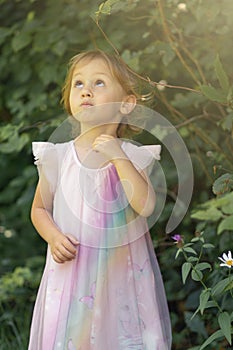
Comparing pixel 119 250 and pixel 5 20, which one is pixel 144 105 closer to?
pixel 119 250

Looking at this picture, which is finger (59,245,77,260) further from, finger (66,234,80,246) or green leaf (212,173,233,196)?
green leaf (212,173,233,196)

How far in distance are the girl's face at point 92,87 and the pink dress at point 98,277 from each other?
0.48ft

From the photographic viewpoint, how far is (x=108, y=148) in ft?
7.20

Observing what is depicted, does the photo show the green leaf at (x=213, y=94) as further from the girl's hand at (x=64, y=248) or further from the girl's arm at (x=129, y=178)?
the girl's hand at (x=64, y=248)

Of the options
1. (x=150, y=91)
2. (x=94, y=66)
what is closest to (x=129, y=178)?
(x=94, y=66)

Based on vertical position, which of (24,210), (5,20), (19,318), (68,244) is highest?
(5,20)

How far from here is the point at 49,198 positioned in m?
2.32

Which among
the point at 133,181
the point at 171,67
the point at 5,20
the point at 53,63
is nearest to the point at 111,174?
the point at 133,181

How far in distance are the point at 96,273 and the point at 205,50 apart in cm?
139

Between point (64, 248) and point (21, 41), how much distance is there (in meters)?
1.65

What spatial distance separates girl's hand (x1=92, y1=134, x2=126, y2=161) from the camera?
7.19 ft

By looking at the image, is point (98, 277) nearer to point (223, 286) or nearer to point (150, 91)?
point (223, 286)

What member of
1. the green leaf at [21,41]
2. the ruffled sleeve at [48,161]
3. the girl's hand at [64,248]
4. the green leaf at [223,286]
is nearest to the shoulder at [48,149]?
the ruffled sleeve at [48,161]

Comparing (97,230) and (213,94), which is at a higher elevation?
(213,94)
